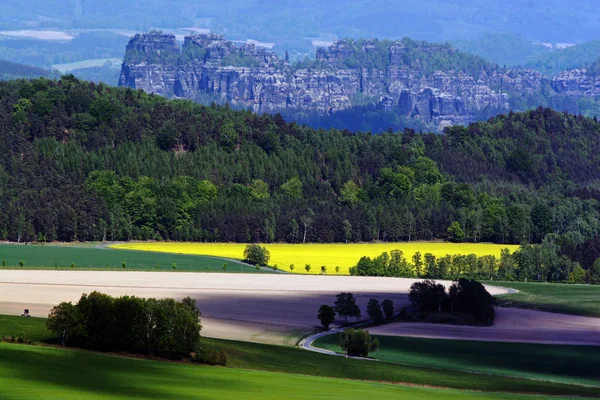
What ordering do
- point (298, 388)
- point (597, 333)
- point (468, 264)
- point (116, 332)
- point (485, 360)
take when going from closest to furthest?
point (298, 388)
point (116, 332)
point (485, 360)
point (597, 333)
point (468, 264)

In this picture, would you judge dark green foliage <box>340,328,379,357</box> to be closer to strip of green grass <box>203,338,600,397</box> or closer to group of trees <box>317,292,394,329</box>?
strip of green grass <box>203,338,600,397</box>

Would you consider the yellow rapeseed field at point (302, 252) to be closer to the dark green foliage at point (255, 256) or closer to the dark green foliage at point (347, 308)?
the dark green foliage at point (255, 256)

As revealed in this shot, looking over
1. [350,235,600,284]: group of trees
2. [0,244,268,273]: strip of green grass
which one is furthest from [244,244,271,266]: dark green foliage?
[350,235,600,284]: group of trees

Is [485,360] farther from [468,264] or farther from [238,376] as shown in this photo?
[468,264]

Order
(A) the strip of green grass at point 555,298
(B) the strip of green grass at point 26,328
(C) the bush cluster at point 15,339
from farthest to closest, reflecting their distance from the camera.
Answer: (A) the strip of green grass at point 555,298 < (B) the strip of green grass at point 26,328 < (C) the bush cluster at point 15,339

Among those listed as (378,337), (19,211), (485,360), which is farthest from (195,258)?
(485,360)

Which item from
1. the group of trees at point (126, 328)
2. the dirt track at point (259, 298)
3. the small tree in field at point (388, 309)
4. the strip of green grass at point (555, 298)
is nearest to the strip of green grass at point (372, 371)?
the group of trees at point (126, 328)

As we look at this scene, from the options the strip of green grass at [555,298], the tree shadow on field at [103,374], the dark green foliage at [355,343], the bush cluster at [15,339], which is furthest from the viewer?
the strip of green grass at [555,298]

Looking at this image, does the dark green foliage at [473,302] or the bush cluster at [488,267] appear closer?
the dark green foliage at [473,302]
